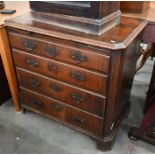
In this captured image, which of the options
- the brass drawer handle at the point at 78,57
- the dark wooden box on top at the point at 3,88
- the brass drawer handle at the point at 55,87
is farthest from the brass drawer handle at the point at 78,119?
the dark wooden box on top at the point at 3,88

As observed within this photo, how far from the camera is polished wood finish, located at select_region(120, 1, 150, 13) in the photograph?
1.27 m

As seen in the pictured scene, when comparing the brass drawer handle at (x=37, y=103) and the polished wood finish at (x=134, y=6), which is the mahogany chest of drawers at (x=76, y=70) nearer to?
the brass drawer handle at (x=37, y=103)

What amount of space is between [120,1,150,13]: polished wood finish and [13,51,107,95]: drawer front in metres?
0.55

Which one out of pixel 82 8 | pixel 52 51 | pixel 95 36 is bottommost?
pixel 52 51

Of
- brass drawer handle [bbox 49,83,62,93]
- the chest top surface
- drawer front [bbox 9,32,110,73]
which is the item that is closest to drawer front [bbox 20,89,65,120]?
brass drawer handle [bbox 49,83,62,93]

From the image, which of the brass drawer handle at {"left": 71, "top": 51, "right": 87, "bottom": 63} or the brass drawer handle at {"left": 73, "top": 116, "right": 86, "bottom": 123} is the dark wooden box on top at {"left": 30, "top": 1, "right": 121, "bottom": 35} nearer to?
the brass drawer handle at {"left": 71, "top": 51, "right": 87, "bottom": 63}

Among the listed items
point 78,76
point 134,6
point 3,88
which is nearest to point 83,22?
point 78,76

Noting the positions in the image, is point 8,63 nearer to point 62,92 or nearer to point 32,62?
point 32,62

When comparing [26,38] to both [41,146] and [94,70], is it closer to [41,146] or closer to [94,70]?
[94,70]

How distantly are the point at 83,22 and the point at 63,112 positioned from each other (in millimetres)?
650

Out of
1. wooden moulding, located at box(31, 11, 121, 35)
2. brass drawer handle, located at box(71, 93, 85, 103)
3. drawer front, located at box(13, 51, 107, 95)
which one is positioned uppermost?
wooden moulding, located at box(31, 11, 121, 35)

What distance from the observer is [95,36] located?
3.34 ft

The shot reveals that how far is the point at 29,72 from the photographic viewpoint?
4.52 ft

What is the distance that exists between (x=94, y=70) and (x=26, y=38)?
0.47 m
